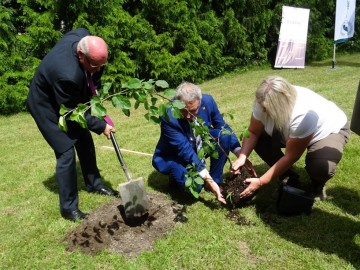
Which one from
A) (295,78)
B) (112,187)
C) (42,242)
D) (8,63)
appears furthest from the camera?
(295,78)

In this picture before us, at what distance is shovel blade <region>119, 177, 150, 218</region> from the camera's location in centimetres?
299

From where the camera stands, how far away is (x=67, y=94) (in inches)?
117

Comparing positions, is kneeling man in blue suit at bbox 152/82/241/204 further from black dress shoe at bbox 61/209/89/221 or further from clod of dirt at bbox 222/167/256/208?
black dress shoe at bbox 61/209/89/221

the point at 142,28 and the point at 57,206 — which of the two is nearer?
the point at 57,206

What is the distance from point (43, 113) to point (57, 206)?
1.05m

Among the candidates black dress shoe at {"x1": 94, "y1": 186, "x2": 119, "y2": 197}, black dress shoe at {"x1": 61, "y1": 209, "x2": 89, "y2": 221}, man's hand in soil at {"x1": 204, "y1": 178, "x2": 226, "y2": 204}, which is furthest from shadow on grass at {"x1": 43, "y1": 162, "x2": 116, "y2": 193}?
man's hand in soil at {"x1": 204, "y1": 178, "x2": 226, "y2": 204}

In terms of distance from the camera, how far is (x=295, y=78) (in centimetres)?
984

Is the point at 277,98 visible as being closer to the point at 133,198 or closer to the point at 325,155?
the point at 325,155

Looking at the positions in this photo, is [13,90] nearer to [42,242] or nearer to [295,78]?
[42,242]

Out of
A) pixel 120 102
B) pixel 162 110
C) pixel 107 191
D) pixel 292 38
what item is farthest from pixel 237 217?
pixel 292 38

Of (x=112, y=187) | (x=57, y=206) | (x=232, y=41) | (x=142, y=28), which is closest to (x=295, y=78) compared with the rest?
(x=232, y=41)

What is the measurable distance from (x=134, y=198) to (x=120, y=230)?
0.29m

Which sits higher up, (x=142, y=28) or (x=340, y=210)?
(x=142, y=28)

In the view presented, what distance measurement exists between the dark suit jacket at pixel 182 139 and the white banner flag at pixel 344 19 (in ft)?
26.8
